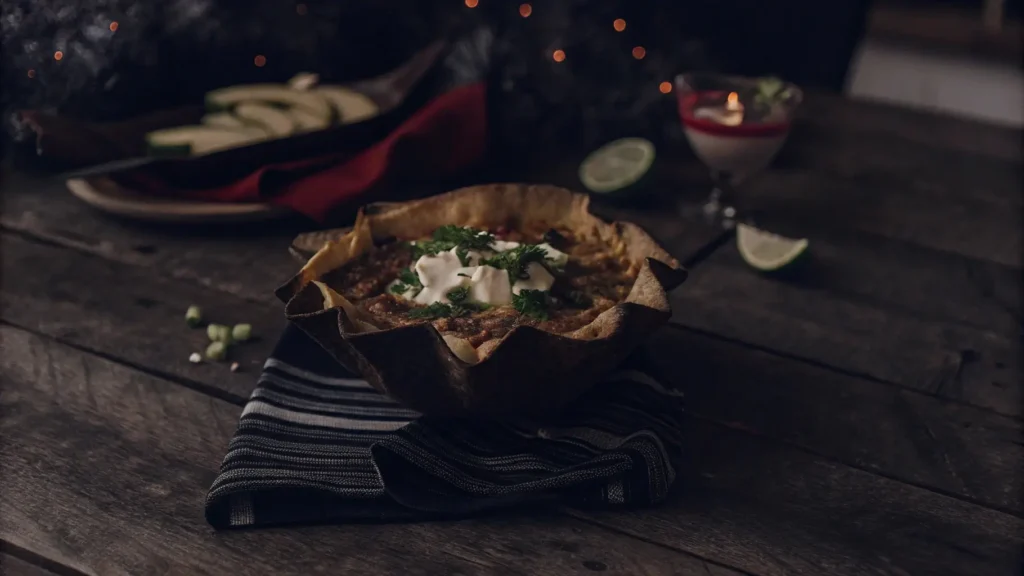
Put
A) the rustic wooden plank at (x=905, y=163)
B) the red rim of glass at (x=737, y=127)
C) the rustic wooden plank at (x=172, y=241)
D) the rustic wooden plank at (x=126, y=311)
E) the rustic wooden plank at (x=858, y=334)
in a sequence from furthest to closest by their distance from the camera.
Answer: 1. the rustic wooden plank at (x=905, y=163)
2. the red rim of glass at (x=737, y=127)
3. the rustic wooden plank at (x=172, y=241)
4. the rustic wooden plank at (x=858, y=334)
5. the rustic wooden plank at (x=126, y=311)

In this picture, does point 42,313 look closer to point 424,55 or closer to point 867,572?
point 424,55

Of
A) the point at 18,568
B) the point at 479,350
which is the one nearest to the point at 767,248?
the point at 479,350

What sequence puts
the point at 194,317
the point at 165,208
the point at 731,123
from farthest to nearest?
the point at 731,123, the point at 165,208, the point at 194,317

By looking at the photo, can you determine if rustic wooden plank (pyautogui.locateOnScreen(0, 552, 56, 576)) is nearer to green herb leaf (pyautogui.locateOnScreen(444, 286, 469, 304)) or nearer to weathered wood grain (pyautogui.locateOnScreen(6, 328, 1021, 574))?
weathered wood grain (pyautogui.locateOnScreen(6, 328, 1021, 574))

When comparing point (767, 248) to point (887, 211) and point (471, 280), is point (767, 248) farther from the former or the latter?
point (471, 280)

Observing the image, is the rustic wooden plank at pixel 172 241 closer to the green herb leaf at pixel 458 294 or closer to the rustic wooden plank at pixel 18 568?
the green herb leaf at pixel 458 294

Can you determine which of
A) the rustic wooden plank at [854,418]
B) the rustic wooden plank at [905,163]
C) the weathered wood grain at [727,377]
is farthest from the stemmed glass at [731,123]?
the rustic wooden plank at [854,418]

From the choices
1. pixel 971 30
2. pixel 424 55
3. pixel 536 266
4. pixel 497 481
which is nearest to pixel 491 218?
pixel 536 266
